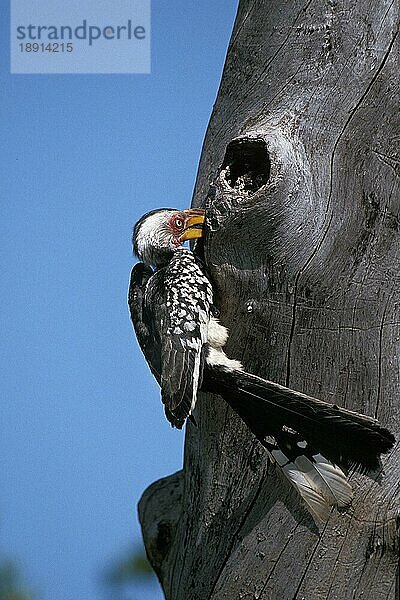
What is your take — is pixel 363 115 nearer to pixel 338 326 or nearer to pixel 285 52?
pixel 285 52

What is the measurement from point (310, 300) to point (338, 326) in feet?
0.26

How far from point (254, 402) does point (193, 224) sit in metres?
0.44

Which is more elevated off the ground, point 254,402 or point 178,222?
point 178,222

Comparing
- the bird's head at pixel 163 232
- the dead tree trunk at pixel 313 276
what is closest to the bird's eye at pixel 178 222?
the bird's head at pixel 163 232

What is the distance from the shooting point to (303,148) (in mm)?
1802

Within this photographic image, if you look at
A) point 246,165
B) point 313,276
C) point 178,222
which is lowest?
point 313,276

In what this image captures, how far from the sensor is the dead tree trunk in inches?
68.4

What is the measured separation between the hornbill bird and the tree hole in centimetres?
22

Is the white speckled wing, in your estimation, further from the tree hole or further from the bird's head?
the tree hole

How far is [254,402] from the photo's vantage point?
176cm

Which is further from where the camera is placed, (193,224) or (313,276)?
(193,224)

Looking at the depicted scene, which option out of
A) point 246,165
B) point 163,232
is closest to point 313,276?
point 246,165

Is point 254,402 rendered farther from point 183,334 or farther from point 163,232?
point 163,232

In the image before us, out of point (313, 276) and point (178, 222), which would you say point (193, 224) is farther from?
point (313, 276)
